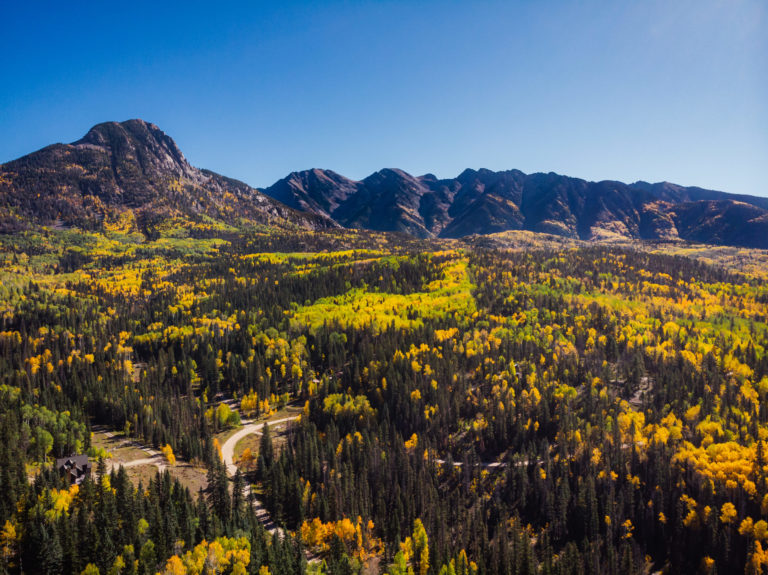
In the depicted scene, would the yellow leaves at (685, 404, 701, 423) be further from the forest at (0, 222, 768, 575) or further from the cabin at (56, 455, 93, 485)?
the cabin at (56, 455, 93, 485)

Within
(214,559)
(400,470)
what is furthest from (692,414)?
(214,559)

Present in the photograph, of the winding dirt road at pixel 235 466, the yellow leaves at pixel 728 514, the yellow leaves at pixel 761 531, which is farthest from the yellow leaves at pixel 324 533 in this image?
the yellow leaves at pixel 761 531

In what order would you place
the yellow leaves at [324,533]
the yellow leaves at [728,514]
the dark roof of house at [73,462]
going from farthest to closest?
1. the yellow leaves at [728,514]
2. the yellow leaves at [324,533]
3. the dark roof of house at [73,462]

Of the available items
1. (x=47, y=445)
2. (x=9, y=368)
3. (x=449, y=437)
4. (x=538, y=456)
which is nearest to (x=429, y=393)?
(x=449, y=437)

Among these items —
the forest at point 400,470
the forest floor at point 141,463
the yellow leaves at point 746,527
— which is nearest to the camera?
the forest at point 400,470

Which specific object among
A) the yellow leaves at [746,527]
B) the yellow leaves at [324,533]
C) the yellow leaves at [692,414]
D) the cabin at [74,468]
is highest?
the cabin at [74,468]

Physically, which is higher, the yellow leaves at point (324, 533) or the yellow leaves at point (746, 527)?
the yellow leaves at point (324, 533)

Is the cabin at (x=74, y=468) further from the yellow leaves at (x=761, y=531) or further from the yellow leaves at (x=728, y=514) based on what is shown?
the yellow leaves at (x=761, y=531)

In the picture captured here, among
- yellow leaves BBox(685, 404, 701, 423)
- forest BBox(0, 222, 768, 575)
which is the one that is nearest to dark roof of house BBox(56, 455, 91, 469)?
forest BBox(0, 222, 768, 575)

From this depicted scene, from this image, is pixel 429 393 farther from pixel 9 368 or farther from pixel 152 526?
pixel 9 368
